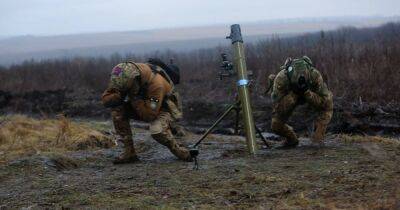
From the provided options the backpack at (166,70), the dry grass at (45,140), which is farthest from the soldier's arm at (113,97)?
the dry grass at (45,140)

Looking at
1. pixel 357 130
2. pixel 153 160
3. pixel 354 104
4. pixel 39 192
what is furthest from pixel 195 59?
pixel 39 192

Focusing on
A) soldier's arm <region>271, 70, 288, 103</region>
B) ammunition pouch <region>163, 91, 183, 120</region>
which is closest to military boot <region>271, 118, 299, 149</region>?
soldier's arm <region>271, 70, 288, 103</region>

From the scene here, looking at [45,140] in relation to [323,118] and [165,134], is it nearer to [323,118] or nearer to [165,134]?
[165,134]

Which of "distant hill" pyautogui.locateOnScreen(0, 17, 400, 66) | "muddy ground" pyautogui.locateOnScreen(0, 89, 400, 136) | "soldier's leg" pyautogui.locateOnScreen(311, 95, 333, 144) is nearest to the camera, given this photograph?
"soldier's leg" pyautogui.locateOnScreen(311, 95, 333, 144)

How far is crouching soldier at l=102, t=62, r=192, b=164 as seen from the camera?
311 inches

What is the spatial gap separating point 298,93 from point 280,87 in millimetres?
249

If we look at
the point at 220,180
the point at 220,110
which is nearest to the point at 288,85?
the point at 220,180

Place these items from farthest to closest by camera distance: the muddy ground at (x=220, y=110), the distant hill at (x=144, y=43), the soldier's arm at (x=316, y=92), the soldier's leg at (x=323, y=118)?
the distant hill at (x=144, y=43), the muddy ground at (x=220, y=110), the soldier's leg at (x=323, y=118), the soldier's arm at (x=316, y=92)

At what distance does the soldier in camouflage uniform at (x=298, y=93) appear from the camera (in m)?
8.36

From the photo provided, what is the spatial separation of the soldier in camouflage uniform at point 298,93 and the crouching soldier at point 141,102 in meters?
1.39

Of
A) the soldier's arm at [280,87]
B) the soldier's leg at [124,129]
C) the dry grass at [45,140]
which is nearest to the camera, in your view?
the soldier's leg at [124,129]

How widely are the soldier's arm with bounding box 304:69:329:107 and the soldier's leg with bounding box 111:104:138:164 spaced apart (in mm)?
2344

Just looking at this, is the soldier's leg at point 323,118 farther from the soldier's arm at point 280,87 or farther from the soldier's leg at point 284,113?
the soldier's arm at point 280,87

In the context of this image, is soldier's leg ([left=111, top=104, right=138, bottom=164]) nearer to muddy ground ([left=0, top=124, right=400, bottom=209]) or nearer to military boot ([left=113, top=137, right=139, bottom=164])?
military boot ([left=113, top=137, right=139, bottom=164])
